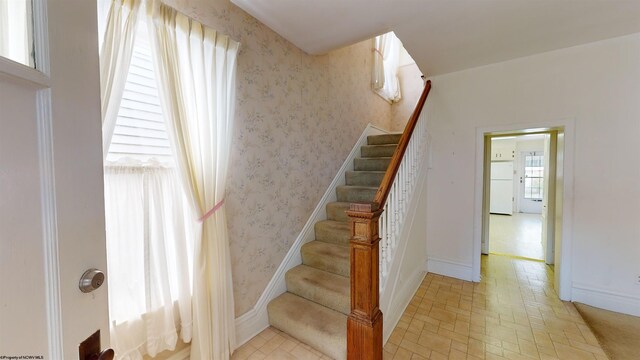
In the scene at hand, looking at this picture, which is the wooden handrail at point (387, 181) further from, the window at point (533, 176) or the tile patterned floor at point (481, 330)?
the window at point (533, 176)

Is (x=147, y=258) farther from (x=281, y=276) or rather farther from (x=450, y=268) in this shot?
(x=450, y=268)

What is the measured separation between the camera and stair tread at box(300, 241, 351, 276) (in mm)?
2164

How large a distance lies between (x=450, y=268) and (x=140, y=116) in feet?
11.1

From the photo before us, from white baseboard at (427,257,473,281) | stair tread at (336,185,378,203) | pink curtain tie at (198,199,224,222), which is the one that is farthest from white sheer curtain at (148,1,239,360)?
white baseboard at (427,257,473,281)

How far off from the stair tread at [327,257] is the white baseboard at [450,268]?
56.7 inches

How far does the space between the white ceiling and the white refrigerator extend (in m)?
6.15

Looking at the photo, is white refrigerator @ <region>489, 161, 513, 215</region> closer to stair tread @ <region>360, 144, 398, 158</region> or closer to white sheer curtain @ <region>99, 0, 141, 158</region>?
stair tread @ <region>360, 144, 398, 158</region>

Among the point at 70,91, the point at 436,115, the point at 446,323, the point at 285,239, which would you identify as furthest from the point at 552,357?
the point at 70,91

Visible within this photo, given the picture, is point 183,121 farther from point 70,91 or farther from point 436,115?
point 436,115

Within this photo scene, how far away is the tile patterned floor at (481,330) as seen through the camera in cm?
173

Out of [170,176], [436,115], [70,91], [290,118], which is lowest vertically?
[170,176]

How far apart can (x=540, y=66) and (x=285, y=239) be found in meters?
3.10

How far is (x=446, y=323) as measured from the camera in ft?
6.71

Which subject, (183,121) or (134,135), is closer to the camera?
→ (134,135)
